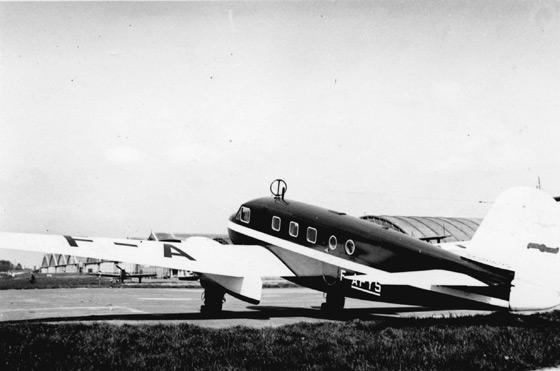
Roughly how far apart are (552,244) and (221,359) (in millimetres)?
6953

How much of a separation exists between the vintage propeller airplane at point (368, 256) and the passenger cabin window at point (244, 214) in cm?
25

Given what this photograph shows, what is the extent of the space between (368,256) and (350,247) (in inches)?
20.0

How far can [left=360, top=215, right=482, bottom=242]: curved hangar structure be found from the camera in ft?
133

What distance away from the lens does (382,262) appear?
35.9 ft

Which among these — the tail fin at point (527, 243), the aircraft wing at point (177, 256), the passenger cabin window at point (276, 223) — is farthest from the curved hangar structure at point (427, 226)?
the tail fin at point (527, 243)

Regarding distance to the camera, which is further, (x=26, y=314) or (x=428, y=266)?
(x=26, y=314)

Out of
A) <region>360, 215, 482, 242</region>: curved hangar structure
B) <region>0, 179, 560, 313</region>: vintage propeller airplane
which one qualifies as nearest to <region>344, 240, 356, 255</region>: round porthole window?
<region>0, 179, 560, 313</region>: vintage propeller airplane

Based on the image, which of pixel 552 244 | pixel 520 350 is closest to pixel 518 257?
pixel 552 244

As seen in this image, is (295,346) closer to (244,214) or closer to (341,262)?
(341,262)

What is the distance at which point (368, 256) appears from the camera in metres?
11.1

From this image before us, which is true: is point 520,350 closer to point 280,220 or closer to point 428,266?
point 428,266

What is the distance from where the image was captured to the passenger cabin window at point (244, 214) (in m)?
13.9

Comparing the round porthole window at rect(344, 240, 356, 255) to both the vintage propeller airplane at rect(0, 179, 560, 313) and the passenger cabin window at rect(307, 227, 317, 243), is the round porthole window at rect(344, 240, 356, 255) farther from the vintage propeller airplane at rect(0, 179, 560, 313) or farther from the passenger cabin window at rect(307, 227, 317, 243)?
the passenger cabin window at rect(307, 227, 317, 243)

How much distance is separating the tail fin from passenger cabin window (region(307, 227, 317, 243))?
3.57 m
